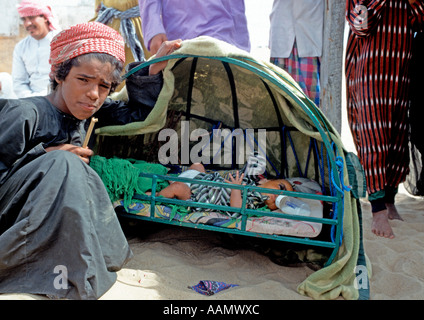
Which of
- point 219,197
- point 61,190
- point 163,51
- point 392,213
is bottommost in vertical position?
point 392,213

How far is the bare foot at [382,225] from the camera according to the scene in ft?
9.84

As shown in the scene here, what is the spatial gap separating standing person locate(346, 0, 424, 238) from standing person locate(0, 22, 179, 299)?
1.98 metres

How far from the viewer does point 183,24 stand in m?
3.15

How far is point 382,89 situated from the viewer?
10.2 feet

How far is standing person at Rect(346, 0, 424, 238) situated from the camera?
3043 mm

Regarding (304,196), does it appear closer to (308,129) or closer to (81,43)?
(308,129)

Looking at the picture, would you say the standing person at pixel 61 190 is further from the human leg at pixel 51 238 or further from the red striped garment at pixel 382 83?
the red striped garment at pixel 382 83

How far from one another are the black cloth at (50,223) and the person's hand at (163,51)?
0.92 m

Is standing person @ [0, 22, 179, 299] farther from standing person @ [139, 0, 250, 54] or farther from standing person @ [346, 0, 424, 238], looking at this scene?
standing person @ [346, 0, 424, 238]

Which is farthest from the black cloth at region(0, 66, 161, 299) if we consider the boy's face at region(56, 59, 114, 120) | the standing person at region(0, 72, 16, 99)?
the standing person at region(0, 72, 16, 99)

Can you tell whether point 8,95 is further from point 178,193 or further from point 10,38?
point 10,38

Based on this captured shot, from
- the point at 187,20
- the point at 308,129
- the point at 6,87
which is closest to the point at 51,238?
the point at 308,129

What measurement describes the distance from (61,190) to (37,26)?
387cm

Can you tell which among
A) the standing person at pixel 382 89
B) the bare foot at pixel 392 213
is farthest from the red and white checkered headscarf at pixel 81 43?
the bare foot at pixel 392 213
